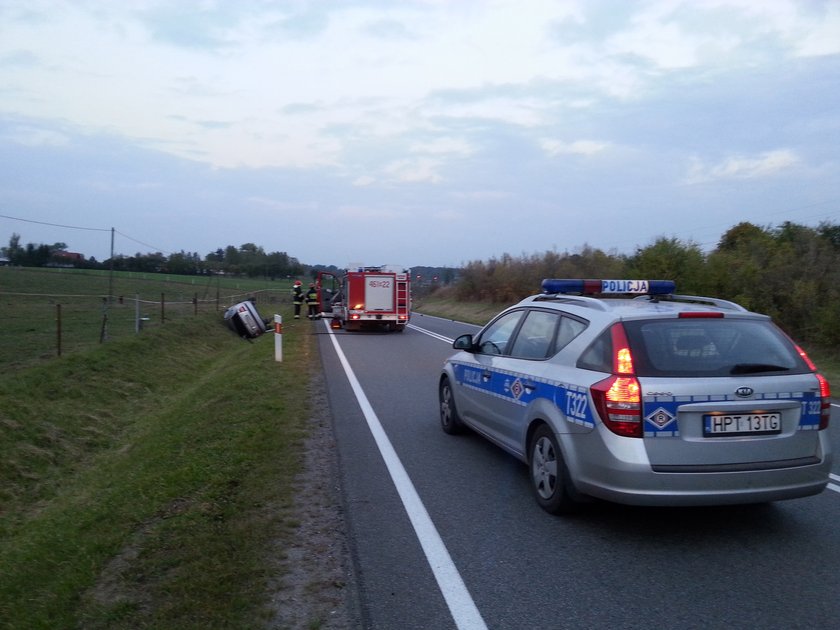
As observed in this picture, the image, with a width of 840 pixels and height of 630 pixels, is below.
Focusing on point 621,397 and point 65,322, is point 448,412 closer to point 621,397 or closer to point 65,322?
point 621,397

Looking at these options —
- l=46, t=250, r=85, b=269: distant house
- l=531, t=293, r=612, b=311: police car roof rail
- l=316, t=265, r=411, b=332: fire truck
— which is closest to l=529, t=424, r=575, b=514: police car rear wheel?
l=531, t=293, r=612, b=311: police car roof rail

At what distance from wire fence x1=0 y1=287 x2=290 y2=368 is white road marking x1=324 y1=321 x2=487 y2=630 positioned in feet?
34.4

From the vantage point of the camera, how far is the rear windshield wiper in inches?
207

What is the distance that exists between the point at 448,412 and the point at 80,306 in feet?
98.6

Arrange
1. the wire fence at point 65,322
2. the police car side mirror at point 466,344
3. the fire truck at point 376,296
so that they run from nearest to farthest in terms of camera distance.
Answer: the police car side mirror at point 466,344
the wire fence at point 65,322
the fire truck at point 376,296

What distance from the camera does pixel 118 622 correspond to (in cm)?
399

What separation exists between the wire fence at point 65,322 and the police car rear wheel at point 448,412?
379 inches

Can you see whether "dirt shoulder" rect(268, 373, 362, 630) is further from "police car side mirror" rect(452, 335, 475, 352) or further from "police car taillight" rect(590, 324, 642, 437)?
"police car taillight" rect(590, 324, 642, 437)

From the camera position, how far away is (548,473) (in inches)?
230

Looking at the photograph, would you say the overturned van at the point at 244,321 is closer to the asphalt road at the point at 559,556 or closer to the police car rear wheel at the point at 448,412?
the police car rear wheel at the point at 448,412

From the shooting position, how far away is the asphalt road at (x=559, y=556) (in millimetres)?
4105

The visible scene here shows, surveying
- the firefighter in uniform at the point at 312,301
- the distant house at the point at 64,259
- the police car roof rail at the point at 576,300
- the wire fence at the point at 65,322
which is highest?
the distant house at the point at 64,259

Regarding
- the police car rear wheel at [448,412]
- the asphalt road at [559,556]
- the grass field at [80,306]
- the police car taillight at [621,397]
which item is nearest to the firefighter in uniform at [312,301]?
the grass field at [80,306]

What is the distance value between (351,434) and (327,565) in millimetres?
3998
